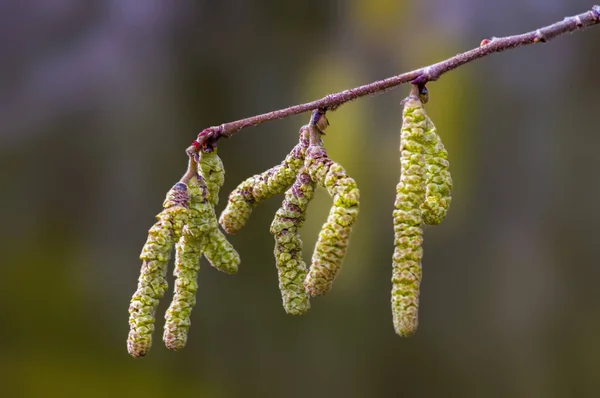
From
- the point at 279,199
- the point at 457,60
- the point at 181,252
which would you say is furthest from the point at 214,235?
the point at 279,199

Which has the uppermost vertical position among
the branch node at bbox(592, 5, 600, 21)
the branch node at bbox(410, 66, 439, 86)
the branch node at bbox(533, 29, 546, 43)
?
the branch node at bbox(592, 5, 600, 21)

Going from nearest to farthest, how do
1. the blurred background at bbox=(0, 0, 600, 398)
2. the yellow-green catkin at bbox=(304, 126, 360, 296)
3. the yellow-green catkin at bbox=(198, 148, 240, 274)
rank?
the yellow-green catkin at bbox=(304, 126, 360, 296) → the yellow-green catkin at bbox=(198, 148, 240, 274) → the blurred background at bbox=(0, 0, 600, 398)

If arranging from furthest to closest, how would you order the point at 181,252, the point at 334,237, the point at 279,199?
the point at 279,199, the point at 181,252, the point at 334,237

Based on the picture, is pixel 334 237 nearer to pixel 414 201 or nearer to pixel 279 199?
pixel 414 201

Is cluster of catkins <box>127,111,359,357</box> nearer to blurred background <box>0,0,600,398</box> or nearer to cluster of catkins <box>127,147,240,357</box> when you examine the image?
cluster of catkins <box>127,147,240,357</box>

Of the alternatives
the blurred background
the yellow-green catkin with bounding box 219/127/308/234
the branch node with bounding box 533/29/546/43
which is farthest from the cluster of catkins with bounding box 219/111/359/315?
the blurred background

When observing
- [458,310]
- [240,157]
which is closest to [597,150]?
[458,310]
